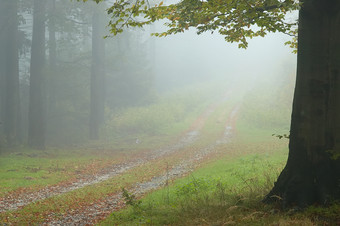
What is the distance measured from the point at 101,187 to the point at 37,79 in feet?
40.3

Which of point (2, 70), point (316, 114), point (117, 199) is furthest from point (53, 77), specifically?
point (316, 114)

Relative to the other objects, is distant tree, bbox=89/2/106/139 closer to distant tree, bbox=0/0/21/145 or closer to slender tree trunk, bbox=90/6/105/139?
slender tree trunk, bbox=90/6/105/139

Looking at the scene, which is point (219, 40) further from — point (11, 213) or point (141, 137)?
point (11, 213)

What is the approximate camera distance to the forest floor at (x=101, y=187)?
8.82 metres

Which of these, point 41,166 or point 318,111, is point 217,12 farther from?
point 41,166

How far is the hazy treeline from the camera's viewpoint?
21.7m

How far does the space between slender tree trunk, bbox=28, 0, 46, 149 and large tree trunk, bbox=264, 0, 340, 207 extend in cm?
1873

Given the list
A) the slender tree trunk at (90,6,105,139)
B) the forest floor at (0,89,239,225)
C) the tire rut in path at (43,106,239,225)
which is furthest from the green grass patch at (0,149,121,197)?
the slender tree trunk at (90,6,105,139)

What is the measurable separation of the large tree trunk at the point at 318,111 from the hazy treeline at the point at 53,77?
18762 millimetres

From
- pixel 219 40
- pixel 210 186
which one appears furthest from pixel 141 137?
pixel 219 40

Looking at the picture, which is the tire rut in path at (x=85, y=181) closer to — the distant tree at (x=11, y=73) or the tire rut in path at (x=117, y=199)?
the tire rut in path at (x=117, y=199)

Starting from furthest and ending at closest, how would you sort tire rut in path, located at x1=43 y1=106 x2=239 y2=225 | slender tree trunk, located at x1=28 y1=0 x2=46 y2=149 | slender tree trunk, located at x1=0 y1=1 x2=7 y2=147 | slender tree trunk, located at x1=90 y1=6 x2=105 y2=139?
slender tree trunk, located at x1=90 y1=6 x2=105 y2=139
slender tree trunk, located at x1=0 y1=1 x2=7 y2=147
slender tree trunk, located at x1=28 y1=0 x2=46 y2=149
tire rut in path, located at x1=43 y1=106 x2=239 y2=225

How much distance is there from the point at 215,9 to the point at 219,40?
89.5 metres

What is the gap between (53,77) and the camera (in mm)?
25359
